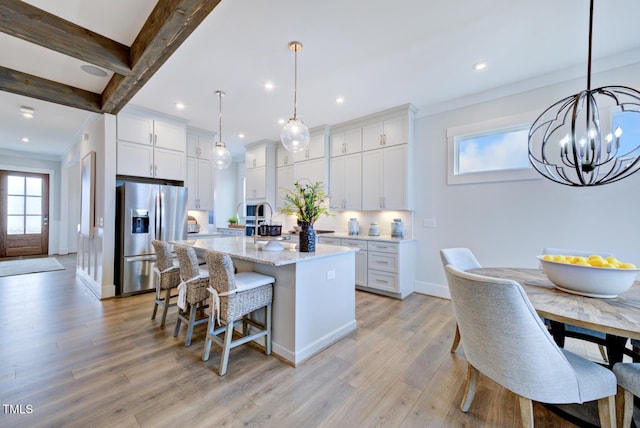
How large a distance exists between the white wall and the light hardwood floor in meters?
1.33

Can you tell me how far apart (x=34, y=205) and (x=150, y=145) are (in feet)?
18.8

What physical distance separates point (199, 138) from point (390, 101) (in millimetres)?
3679

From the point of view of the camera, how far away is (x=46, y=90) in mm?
3268

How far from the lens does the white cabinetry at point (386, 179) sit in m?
4.07

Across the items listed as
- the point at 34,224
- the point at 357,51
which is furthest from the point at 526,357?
the point at 34,224

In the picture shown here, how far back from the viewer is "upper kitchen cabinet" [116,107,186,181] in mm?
3965

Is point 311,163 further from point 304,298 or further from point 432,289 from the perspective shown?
point 304,298

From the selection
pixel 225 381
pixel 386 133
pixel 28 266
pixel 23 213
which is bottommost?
pixel 225 381

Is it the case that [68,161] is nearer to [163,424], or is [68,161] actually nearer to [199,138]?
[199,138]

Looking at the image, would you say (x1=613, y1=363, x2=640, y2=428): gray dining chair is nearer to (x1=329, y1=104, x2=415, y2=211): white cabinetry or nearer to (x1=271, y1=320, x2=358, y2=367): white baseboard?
(x1=271, y1=320, x2=358, y2=367): white baseboard

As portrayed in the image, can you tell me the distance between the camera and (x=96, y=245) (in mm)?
4078

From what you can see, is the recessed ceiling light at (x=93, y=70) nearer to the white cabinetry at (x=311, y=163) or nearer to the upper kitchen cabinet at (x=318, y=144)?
the white cabinetry at (x=311, y=163)

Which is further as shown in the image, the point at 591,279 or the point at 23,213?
the point at 23,213

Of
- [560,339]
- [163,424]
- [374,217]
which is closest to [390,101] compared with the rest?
[374,217]
